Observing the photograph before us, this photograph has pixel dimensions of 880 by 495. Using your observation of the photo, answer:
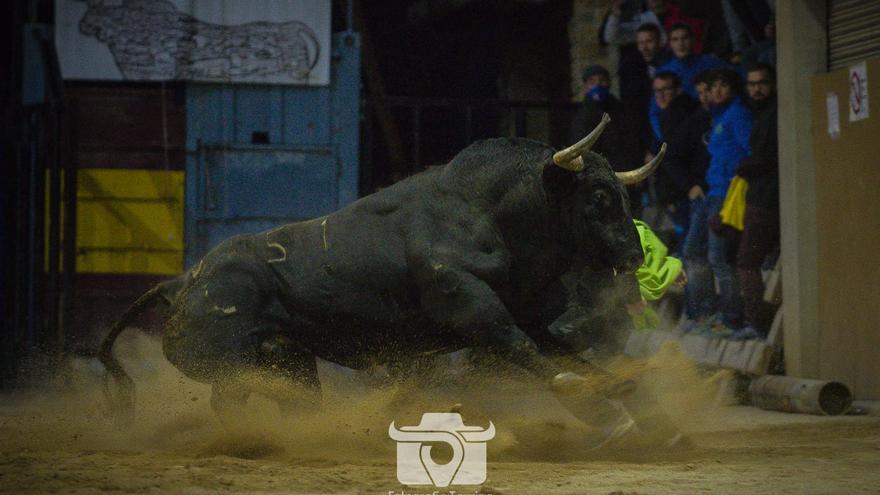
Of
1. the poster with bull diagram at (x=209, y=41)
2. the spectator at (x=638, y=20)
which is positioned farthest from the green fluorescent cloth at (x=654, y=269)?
the poster with bull diagram at (x=209, y=41)

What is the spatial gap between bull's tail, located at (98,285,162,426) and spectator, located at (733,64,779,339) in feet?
14.8

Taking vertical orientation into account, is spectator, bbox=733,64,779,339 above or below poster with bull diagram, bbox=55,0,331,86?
below

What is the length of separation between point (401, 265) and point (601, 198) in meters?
1.01

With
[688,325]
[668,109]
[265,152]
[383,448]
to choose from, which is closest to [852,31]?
[668,109]

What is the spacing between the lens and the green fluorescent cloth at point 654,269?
854 centimetres

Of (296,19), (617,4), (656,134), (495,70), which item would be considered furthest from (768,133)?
(495,70)

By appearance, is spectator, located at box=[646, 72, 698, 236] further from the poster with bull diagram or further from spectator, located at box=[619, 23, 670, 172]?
the poster with bull diagram

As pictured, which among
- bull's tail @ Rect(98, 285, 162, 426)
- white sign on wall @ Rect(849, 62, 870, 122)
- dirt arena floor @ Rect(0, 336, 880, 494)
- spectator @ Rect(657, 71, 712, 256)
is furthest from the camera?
spectator @ Rect(657, 71, 712, 256)

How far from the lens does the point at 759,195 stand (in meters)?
10.2

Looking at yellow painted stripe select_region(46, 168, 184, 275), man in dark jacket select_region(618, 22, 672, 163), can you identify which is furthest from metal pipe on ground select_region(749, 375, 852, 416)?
yellow painted stripe select_region(46, 168, 184, 275)

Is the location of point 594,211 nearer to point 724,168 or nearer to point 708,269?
point 724,168

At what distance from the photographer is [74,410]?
8.31 metres

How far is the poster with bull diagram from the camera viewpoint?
1242cm

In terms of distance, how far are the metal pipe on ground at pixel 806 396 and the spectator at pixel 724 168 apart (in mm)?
1199
